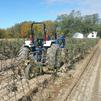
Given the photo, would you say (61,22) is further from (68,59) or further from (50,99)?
(50,99)

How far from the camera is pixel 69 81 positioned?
11898 mm

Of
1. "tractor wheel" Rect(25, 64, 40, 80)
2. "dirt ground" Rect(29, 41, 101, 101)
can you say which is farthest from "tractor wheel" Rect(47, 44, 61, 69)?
"tractor wheel" Rect(25, 64, 40, 80)

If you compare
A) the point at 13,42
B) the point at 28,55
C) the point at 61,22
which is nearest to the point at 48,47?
the point at 28,55

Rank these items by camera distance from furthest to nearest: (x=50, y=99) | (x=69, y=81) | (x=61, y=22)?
(x=61, y=22) < (x=69, y=81) < (x=50, y=99)

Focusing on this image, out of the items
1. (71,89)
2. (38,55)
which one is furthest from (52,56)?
(71,89)

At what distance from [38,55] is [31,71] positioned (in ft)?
3.66

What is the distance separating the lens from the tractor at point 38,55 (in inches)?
460

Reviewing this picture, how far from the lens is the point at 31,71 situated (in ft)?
39.0

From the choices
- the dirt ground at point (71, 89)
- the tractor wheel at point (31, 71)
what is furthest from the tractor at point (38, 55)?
the dirt ground at point (71, 89)

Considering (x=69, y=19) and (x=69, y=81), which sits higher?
(x=69, y=19)

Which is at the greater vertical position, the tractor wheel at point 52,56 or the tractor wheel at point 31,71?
the tractor wheel at point 52,56

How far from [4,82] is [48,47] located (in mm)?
3476

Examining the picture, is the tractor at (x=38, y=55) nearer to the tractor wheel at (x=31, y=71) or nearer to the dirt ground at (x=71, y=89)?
the tractor wheel at (x=31, y=71)

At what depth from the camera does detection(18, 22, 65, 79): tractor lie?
11.7 meters
